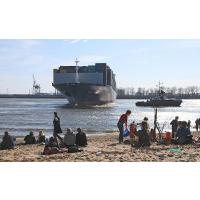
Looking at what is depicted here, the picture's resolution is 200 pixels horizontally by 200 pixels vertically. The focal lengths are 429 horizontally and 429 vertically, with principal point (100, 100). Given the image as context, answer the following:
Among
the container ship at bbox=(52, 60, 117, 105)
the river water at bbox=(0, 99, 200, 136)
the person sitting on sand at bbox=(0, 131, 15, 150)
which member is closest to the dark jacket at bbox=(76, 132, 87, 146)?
the person sitting on sand at bbox=(0, 131, 15, 150)

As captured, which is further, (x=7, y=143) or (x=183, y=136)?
(x=7, y=143)

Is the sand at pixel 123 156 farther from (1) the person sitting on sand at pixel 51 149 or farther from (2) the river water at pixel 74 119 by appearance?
(2) the river water at pixel 74 119

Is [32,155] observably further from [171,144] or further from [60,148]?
[171,144]

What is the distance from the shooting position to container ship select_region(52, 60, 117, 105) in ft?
256

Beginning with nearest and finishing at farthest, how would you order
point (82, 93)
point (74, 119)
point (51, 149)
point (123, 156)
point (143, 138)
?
1. point (123, 156)
2. point (51, 149)
3. point (143, 138)
4. point (74, 119)
5. point (82, 93)

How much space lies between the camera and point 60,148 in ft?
43.8

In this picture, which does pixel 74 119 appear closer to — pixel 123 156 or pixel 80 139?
pixel 80 139

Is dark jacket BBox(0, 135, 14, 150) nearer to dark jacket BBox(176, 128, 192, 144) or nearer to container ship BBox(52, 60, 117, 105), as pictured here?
dark jacket BBox(176, 128, 192, 144)

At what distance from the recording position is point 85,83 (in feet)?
260

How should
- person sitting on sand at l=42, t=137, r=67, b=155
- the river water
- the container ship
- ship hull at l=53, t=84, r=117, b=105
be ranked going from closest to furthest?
person sitting on sand at l=42, t=137, r=67, b=155, the river water, ship hull at l=53, t=84, r=117, b=105, the container ship

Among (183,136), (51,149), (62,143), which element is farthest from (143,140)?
(51,149)

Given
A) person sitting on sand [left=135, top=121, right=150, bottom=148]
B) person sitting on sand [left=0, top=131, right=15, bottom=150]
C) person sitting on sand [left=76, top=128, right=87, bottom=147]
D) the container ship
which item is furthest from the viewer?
the container ship
